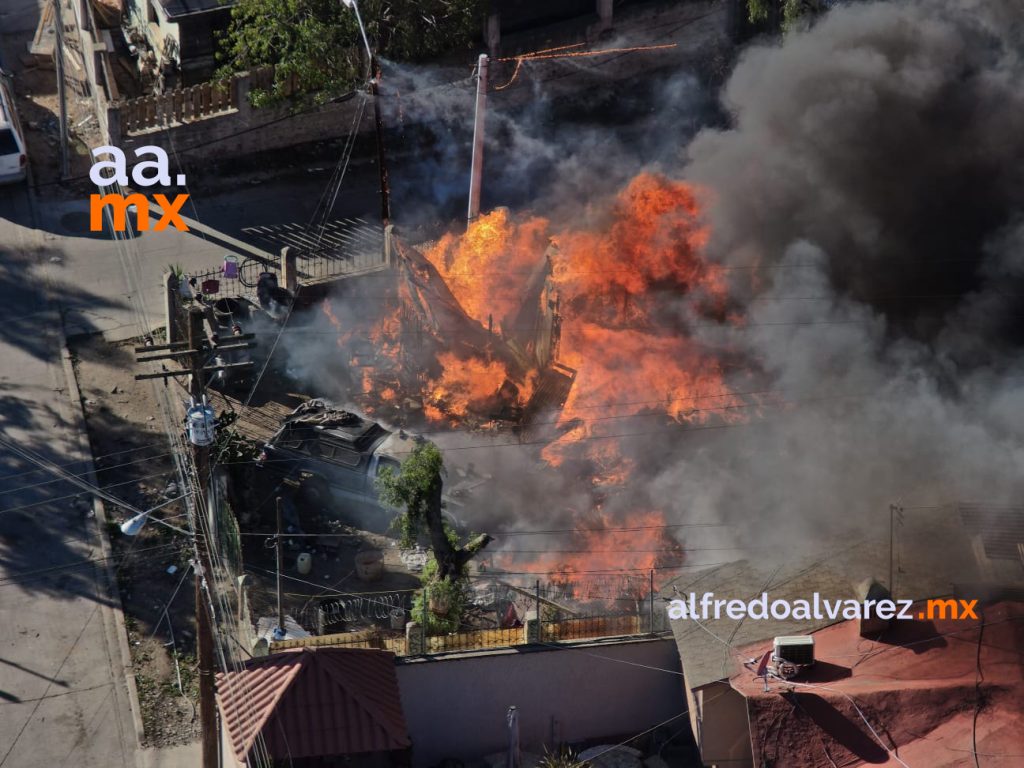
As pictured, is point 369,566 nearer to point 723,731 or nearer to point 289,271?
point 723,731

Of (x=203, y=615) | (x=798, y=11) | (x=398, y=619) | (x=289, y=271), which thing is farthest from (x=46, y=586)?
(x=798, y=11)

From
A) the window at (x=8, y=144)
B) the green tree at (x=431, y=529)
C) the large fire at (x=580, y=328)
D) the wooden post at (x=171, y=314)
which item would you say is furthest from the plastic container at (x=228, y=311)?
the window at (x=8, y=144)

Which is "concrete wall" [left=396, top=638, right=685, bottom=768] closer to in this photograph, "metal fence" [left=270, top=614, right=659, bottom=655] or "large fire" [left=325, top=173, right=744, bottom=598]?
"metal fence" [left=270, top=614, right=659, bottom=655]

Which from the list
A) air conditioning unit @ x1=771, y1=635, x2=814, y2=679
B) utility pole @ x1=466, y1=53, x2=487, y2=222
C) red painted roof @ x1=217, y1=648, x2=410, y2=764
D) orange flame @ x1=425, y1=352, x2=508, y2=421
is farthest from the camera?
utility pole @ x1=466, y1=53, x2=487, y2=222

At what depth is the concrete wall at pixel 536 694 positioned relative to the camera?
24922mm

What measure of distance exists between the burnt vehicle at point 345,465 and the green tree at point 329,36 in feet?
29.4

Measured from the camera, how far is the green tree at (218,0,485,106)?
1374 inches

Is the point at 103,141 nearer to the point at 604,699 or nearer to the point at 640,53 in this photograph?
the point at 640,53

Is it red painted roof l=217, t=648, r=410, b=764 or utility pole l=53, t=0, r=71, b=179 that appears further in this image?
utility pole l=53, t=0, r=71, b=179

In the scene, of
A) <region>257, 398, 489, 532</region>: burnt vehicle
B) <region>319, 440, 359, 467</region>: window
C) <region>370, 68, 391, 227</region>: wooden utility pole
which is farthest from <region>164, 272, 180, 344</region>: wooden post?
<region>370, 68, 391, 227</region>: wooden utility pole

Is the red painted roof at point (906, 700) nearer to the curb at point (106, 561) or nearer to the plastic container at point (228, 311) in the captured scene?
the curb at point (106, 561)

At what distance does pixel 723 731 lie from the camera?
79.7 ft

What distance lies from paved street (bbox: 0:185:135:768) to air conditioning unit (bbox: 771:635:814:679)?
1002 centimetres

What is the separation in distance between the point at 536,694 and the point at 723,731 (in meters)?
2.95
